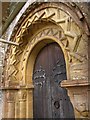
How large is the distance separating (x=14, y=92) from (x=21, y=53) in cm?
44

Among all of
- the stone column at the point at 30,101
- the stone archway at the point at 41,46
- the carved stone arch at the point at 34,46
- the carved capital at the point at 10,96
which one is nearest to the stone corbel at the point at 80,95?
the stone archway at the point at 41,46

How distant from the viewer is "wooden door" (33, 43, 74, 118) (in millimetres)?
1729

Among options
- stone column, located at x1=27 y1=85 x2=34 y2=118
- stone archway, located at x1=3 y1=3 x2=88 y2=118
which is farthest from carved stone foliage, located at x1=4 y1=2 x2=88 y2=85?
stone column, located at x1=27 y1=85 x2=34 y2=118

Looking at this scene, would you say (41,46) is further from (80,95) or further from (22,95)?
(80,95)

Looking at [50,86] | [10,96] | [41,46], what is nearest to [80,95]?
[50,86]

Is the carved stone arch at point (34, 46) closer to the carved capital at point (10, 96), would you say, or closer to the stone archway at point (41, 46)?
the stone archway at point (41, 46)

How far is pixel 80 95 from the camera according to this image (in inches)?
49.7

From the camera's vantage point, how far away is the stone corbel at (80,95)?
1.22 m

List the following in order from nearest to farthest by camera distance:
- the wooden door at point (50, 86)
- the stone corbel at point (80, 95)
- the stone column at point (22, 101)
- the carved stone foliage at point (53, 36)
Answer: the stone corbel at point (80, 95) < the carved stone foliage at point (53, 36) < the wooden door at point (50, 86) < the stone column at point (22, 101)

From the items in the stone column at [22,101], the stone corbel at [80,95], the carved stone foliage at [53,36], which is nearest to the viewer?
the stone corbel at [80,95]

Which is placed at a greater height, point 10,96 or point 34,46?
point 34,46

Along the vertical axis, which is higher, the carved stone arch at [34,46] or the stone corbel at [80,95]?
the carved stone arch at [34,46]

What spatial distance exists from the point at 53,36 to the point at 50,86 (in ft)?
1.62

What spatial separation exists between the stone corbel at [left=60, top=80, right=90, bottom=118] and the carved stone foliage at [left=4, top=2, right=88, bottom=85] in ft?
0.28
